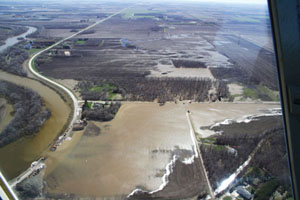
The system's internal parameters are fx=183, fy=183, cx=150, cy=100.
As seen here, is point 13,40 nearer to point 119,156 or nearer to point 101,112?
point 101,112

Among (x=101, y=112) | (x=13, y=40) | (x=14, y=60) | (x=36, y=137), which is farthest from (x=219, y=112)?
(x=13, y=40)

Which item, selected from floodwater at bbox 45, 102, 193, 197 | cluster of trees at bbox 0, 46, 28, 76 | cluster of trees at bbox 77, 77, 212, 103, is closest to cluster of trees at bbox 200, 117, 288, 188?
floodwater at bbox 45, 102, 193, 197

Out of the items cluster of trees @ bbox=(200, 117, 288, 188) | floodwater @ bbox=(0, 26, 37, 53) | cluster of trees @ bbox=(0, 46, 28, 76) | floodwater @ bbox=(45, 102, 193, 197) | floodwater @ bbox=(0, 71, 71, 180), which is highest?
floodwater @ bbox=(0, 26, 37, 53)

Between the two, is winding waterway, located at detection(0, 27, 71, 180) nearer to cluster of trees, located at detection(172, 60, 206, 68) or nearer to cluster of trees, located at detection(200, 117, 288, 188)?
cluster of trees, located at detection(200, 117, 288, 188)

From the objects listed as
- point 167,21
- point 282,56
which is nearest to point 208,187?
point 282,56

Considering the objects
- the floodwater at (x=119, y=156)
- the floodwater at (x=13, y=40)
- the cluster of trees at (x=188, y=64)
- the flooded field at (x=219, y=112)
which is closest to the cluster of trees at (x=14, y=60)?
the floodwater at (x=13, y=40)

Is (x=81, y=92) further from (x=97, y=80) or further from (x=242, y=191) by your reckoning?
(x=242, y=191)

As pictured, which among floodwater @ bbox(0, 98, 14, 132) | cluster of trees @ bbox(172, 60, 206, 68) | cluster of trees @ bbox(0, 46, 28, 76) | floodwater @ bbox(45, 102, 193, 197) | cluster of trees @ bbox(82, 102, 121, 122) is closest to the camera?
floodwater @ bbox(45, 102, 193, 197)

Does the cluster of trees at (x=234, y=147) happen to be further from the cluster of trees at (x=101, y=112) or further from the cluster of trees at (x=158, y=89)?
the cluster of trees at (x=101, y=112)
